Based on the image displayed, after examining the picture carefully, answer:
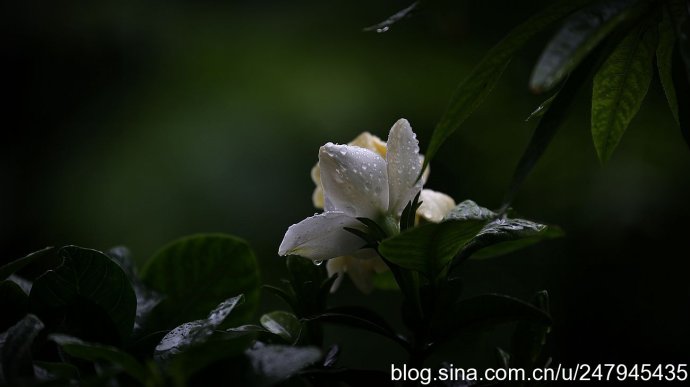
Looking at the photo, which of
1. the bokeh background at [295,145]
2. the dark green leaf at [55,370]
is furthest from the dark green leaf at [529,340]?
the bokeh background at [295,145]

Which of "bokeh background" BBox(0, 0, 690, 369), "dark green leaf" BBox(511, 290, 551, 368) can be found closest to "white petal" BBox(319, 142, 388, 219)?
"dark green leaf" BBox(511, 290, 551, 368)

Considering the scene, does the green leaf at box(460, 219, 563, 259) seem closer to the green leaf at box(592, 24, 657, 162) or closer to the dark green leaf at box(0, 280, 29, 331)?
the green leaf at box(592, 24, 657, 162)

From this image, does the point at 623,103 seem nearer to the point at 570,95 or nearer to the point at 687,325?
the point at 570,95

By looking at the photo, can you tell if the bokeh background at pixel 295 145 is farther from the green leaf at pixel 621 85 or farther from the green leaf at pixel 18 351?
the green leaf at pixel 18 351

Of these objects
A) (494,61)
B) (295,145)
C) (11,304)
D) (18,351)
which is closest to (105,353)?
(18,351)

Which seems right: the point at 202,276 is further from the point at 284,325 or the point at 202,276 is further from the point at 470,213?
the point at 470,213

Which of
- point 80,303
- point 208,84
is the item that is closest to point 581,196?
point 208,84
